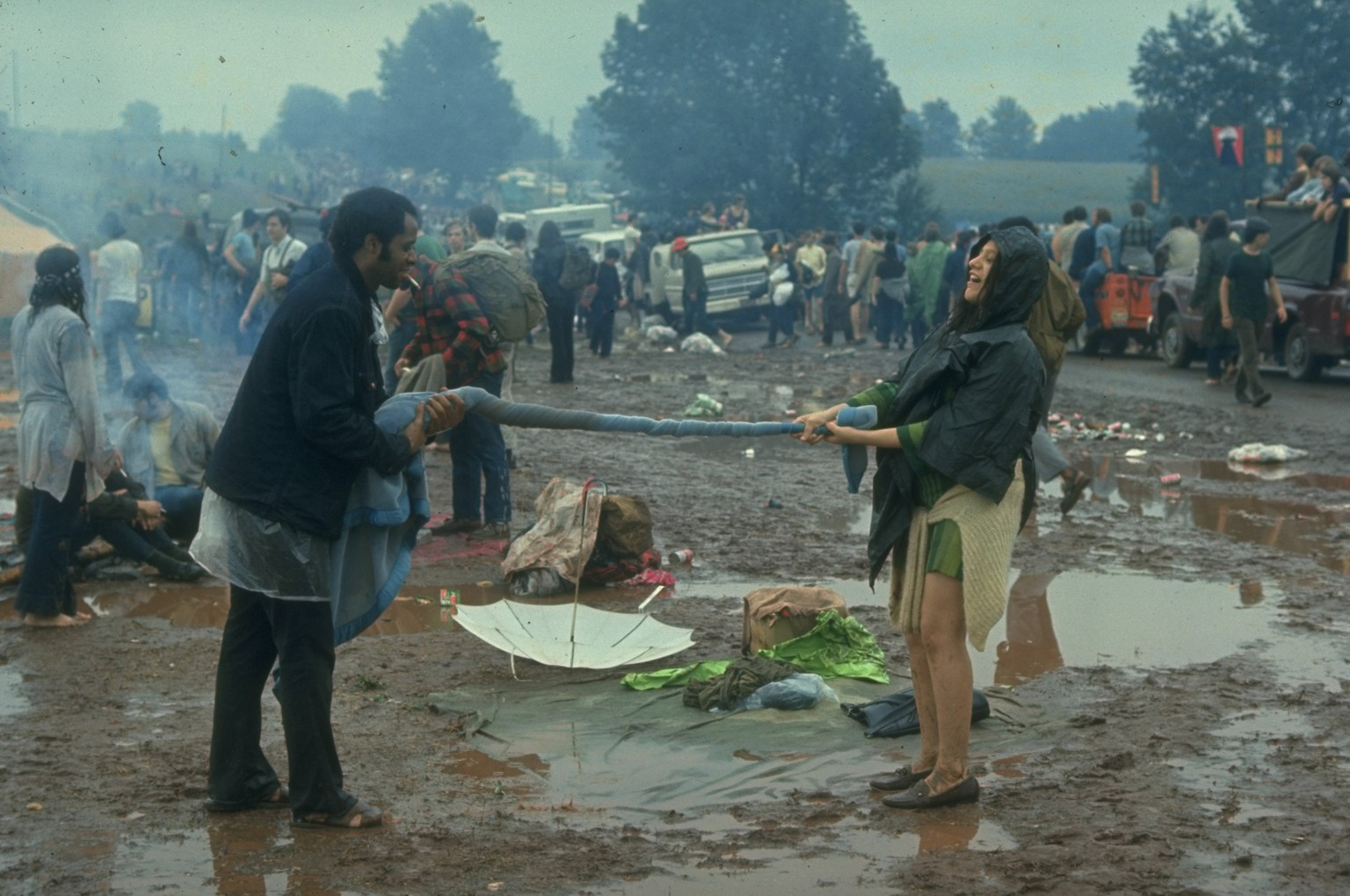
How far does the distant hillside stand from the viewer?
65750mm

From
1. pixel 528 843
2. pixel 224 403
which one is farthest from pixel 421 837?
pixel 224 403

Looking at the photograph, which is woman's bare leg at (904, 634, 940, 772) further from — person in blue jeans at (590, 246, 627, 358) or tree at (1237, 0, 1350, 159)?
tree at (1237, 0, 1350, 159)

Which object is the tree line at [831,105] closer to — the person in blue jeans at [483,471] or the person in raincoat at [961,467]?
the person in blue jeans at [483,471]

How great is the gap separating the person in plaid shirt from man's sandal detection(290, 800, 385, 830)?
4837 millimetres

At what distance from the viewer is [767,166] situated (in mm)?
52656

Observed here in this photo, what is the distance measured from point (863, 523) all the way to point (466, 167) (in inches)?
3823

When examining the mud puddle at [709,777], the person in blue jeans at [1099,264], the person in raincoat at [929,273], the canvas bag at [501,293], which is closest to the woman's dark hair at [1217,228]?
the person in blue jeans at [1099,264]

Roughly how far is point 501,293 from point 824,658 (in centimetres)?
431

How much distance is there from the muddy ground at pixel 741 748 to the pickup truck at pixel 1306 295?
7.70m

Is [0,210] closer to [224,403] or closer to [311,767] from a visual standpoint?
[224,403]

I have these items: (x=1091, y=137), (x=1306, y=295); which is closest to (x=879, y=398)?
(x=1306, y=295)

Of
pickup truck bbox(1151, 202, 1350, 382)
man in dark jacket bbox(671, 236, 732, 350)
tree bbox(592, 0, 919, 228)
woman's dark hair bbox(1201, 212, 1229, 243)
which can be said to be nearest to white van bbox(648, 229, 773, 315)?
man in dark jacket bbox(671, 236, 732, 350)

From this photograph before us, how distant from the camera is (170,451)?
9.27m

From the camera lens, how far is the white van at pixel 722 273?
29672 mm
